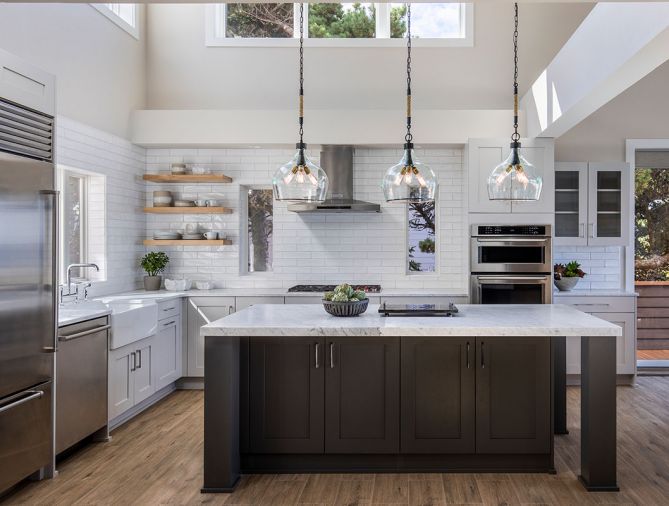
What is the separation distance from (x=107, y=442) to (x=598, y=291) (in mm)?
4764

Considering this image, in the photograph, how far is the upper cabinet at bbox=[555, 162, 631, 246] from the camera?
19.1ft

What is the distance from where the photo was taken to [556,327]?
126 inches

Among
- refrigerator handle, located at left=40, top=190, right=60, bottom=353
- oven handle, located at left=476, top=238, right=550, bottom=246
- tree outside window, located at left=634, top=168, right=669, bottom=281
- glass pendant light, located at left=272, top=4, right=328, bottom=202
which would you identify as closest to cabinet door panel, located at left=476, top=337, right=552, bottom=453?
glass pendant light, located at left=272, top=4, right=328, bottom=202

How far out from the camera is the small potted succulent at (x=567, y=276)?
582cm

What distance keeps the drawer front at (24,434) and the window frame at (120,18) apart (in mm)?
3542

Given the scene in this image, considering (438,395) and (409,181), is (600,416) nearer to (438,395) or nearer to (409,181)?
(438,395)

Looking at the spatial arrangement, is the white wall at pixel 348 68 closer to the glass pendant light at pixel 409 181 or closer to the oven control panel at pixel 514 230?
the oven control panel at pixel 514 230

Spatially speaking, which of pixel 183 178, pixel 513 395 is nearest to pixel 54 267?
pixel 183 178

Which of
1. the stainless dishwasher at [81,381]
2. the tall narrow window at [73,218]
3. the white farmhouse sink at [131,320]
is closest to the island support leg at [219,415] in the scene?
the stainless dishwasher at [81,381]

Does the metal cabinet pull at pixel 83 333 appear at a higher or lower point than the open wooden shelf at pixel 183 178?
lower

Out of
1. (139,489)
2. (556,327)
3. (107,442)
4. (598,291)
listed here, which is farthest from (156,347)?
(598,291)

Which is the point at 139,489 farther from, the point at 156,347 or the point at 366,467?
the point at 156,347

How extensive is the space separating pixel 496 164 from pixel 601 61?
1.94 meters

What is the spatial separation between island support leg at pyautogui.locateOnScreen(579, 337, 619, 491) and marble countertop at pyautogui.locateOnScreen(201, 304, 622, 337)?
0.54 feet
